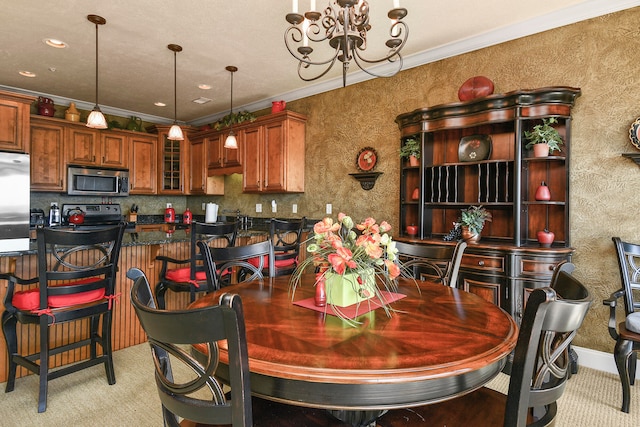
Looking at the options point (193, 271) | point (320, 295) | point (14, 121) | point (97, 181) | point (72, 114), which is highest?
point (72, 114)

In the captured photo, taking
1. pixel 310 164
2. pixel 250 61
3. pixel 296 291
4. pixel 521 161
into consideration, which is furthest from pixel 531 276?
pixel 250 61

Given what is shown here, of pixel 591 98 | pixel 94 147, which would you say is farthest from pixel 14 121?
pixel 591 98

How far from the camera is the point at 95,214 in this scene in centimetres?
561

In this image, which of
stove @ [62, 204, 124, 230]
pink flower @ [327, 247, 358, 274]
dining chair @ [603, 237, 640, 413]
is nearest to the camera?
pink flower @ [327, 247, 358, 274]

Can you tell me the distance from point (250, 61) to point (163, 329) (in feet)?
12.0

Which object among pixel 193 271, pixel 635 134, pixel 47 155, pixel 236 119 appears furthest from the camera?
pixel 236 119

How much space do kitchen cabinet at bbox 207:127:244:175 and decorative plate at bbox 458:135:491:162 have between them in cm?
302

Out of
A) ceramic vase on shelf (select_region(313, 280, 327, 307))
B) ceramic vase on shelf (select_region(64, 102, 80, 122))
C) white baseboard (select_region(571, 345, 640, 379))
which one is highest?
ceramic vase on shelf (select_region(64, 102, 80, 122))

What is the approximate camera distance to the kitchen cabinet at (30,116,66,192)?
189 inches

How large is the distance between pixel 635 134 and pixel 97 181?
248 inches

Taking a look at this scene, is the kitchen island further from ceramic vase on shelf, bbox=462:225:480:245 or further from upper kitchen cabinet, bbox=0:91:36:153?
ceramic vase on shelf, bbox=462:225:480:245

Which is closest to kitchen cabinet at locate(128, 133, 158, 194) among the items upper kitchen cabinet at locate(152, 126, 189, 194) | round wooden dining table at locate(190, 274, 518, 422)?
upper kitchen cabinet at locate(152, 126, 189, 194)

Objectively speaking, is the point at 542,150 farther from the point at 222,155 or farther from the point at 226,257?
the point at 222,155

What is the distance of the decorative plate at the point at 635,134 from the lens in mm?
2571
